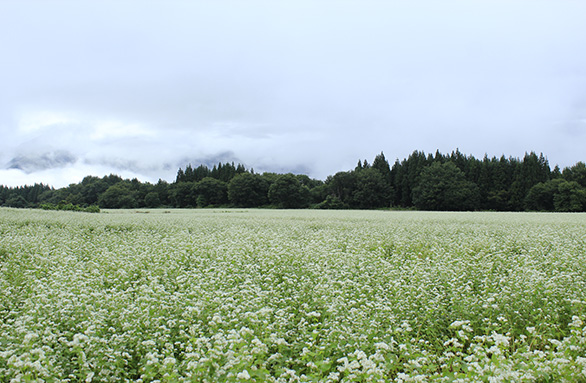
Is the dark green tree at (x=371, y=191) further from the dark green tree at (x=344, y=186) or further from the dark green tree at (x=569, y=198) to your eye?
the dark green tree at (x=569, y=198)

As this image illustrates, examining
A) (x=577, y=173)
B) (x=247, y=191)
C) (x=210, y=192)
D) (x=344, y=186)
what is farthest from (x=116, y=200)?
(x=577, y=173)

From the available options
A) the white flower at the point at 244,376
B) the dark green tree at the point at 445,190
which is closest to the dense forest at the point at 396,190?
the dark green tree at the point at 445,190

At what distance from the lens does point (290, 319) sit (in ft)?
19.1

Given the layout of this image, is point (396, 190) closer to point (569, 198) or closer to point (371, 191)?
point (371, 191)

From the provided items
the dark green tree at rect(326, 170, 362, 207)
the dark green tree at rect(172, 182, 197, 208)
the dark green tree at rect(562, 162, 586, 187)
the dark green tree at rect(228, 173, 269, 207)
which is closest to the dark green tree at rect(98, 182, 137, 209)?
the dark green tree at rect(172, 182, 197, 208)

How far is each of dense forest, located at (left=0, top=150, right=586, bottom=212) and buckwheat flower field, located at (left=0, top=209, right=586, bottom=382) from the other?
237 ft

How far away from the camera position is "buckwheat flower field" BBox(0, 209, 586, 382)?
3.62m

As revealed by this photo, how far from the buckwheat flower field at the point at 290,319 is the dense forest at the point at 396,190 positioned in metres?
72.2

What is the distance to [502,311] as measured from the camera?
5664mm

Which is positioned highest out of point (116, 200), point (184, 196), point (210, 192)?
point (210, 192)

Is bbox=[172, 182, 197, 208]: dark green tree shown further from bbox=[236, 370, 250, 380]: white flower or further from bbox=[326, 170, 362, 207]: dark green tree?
bbox=[236, 370, 250, 380]: white flower

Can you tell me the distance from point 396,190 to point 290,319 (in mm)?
87865

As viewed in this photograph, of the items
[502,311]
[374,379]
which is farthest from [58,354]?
[502,311]

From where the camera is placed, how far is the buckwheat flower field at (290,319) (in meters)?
3.62
